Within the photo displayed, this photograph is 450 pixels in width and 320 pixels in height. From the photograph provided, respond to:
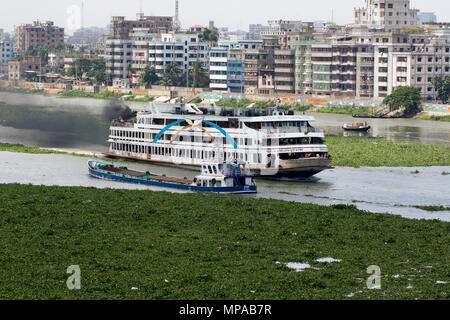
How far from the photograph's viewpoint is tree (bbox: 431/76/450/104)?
127375mm

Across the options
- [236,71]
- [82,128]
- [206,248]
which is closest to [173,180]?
[206,248]

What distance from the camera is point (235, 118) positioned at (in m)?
63.9

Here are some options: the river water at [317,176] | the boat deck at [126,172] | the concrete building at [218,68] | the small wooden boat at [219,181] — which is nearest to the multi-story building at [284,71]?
the concrete building at [218,68]

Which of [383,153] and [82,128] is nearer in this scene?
[383,153]

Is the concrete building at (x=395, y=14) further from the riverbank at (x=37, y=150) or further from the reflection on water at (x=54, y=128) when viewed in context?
the riverbank at (x=37, y=150)

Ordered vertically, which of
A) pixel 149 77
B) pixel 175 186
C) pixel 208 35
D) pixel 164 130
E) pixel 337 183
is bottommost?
pixel 337 183

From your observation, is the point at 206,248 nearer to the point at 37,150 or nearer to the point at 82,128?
the point at 37,150

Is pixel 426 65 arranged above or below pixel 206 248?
above

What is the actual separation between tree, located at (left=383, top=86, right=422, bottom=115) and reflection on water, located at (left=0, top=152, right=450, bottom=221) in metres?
57.0

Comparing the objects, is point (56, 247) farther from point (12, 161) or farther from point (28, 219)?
point (12, 161)

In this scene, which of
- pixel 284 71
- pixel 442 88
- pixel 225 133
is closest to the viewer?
pixel 225 133

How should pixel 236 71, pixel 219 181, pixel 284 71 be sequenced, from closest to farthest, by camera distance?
pixel 219 181 → pixel 284 71 → pixel 236 71

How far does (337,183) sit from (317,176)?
11.6 ft

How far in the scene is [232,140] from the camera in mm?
63719
